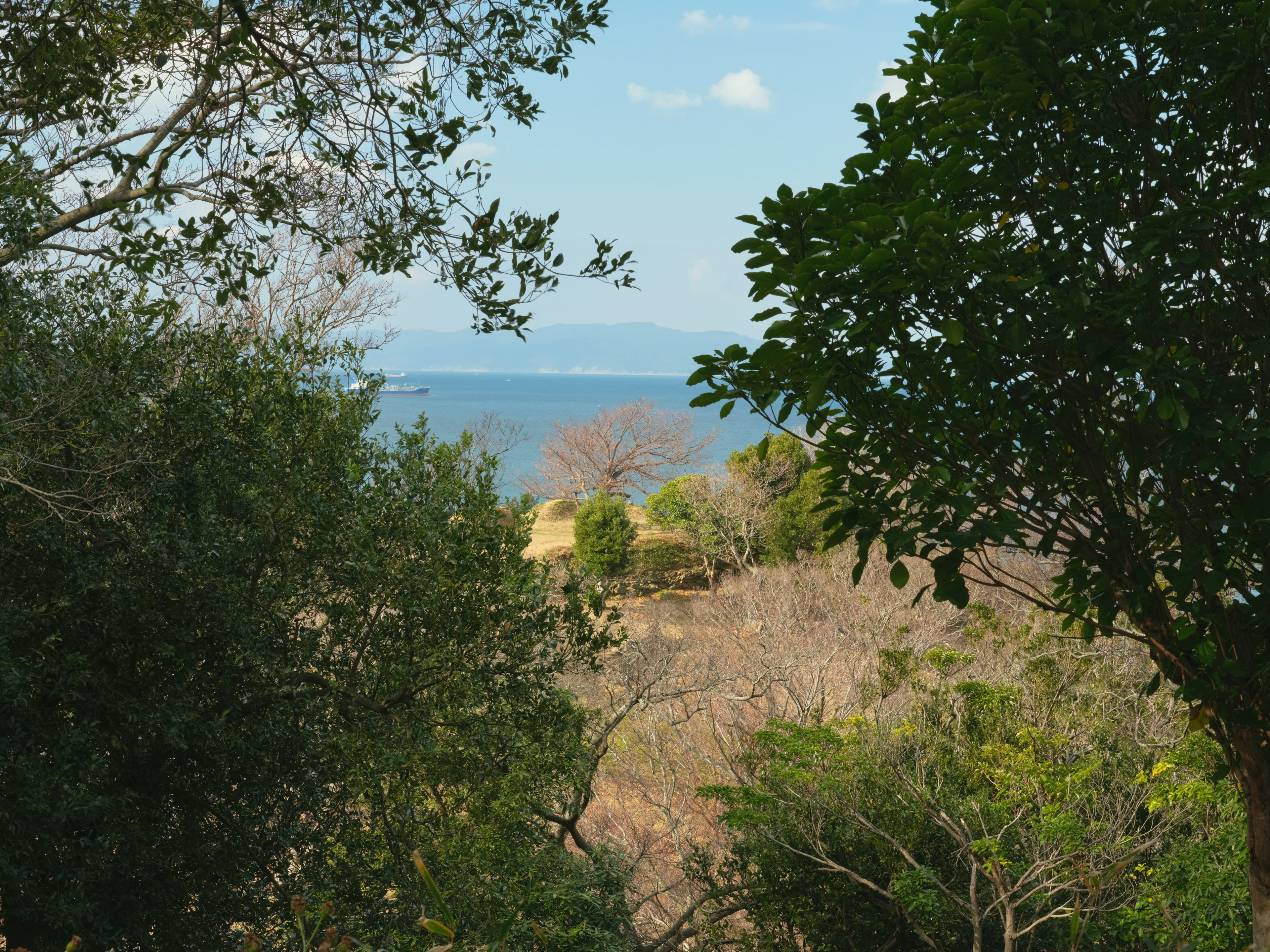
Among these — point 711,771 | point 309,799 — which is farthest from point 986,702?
point 309,799

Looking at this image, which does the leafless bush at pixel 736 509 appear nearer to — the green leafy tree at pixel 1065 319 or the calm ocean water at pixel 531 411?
the calm ocean water at pixel 531 411

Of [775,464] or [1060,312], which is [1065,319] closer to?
[1060,312]

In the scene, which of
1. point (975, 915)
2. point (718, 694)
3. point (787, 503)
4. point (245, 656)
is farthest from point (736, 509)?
point (245, 656)

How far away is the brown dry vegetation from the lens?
11.8 m

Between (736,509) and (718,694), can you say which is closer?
(718,694)

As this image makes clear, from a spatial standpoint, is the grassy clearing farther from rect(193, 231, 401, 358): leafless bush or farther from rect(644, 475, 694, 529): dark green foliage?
rect(193, 231, 401, 358): leafless bush

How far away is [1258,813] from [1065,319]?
1.95m

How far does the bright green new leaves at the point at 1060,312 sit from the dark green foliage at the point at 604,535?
25.0 metres

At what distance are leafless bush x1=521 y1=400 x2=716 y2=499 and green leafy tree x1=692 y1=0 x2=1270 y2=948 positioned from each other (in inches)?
1366

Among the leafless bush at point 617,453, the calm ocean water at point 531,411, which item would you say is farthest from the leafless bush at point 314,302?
the calm ocean water at point 531,411

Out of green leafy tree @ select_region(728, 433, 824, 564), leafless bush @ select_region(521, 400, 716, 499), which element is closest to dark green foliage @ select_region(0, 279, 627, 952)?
green leafy tree @ select_region(728, 433, 824, 564)

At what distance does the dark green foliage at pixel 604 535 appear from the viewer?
27.9 m

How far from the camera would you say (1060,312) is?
224cm

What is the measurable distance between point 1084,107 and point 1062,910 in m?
6.95
